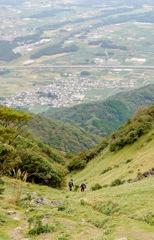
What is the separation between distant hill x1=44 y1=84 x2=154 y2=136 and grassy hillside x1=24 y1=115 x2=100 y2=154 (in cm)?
1481

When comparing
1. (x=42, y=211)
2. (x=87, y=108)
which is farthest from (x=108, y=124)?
(x=42, y=211)

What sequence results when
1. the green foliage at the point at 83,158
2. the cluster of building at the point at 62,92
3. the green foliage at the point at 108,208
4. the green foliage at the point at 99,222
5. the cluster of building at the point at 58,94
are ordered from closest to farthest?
the green foliage at the point at 99,222 < the green foliage at the point at 108,208 < the green foliage at the point at 83,158 < the cluster of building at the point at 58,94 < the cluster of building at the point at 62,92

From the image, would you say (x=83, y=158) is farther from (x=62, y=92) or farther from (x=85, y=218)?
(x=62, y=92)

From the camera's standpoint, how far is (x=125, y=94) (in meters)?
140

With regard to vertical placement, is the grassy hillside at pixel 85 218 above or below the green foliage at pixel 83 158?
above

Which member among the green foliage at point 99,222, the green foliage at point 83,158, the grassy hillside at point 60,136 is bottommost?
the grassy hillside at point 60,136

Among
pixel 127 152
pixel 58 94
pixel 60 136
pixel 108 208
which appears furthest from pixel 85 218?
pixel 58 94

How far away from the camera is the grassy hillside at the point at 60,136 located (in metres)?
79.3

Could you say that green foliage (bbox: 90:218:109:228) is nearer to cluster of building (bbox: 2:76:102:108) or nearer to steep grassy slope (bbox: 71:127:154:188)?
steep grassy slope (bbox: 71:127:154:188)

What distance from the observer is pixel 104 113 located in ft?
385

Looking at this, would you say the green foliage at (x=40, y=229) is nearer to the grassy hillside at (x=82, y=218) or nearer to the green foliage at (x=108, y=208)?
the grassy hillside at (x=82, y=218)

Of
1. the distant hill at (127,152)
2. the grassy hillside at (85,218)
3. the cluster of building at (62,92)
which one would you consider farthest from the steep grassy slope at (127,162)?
the cluster of building at (62,92)

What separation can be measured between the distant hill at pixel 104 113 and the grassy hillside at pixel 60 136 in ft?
48.6

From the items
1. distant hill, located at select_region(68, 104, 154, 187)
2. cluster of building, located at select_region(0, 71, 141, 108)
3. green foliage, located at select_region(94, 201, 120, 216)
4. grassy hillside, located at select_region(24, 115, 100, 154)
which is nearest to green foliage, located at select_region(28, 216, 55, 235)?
green foliage, located at select_region(94, 201, 120, 216)
